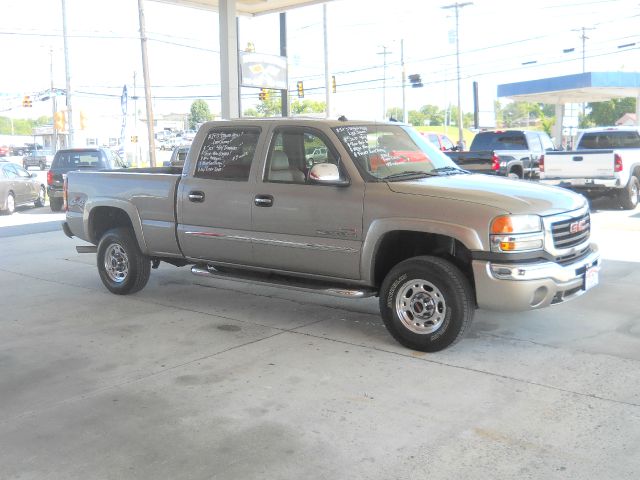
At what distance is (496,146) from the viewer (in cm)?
1972

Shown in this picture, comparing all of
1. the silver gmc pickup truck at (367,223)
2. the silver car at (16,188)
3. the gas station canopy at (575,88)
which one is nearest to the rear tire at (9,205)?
the silver car at (16,188)

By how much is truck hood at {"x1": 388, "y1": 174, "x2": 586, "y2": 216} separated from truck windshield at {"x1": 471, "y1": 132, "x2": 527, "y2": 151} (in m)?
13.8

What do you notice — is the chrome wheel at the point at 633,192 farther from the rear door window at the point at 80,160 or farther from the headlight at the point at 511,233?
the rear door window at the point at 80,160

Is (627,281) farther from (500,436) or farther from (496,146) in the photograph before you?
(496,146)

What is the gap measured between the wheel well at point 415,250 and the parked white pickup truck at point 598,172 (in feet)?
33.8

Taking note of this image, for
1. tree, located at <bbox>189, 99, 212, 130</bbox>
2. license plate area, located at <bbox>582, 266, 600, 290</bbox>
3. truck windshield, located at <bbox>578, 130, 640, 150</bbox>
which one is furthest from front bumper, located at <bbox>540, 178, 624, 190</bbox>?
tree, located at <bbox>189, 99, 212, 130</bbox>

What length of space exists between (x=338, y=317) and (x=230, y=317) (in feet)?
3.67

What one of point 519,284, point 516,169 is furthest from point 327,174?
point 516,169

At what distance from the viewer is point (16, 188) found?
19.6 meters

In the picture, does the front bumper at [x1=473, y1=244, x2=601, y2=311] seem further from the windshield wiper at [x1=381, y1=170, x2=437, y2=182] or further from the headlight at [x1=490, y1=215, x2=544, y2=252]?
the windshield wiper at [x1=381, y1=170, x2=437, y2=182]

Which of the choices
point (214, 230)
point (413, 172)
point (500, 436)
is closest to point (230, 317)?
point (214, 230)

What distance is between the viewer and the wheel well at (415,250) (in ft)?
19.2

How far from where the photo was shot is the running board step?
6.12 meters

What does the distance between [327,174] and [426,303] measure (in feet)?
4.58
